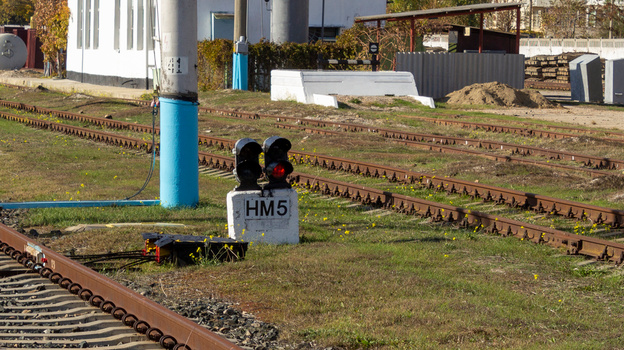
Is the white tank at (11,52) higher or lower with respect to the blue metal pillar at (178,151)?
higher

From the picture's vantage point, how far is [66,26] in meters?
55.6

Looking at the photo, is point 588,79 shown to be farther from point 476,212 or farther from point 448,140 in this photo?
point 476,212

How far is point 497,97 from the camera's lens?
32.8m

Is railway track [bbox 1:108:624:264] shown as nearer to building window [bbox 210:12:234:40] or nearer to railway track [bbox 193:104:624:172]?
railway track [bbox 193:104:624:172]

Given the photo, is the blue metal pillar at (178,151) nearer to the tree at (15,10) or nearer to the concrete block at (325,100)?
the concrete block at (325,100)

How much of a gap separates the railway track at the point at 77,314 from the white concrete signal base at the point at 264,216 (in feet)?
6.95

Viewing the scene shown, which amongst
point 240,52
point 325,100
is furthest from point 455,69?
point 240,52

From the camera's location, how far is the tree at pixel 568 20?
88188 millimetres

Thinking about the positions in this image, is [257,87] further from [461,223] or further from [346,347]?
[346,347]

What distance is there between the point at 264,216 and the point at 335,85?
2265cm

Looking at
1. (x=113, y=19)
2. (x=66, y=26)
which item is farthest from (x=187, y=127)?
(x=66, y=26)

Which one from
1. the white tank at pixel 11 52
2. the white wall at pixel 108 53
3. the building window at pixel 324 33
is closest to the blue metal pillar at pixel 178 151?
the white wall at pixel 108 53

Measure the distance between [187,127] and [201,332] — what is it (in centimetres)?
612

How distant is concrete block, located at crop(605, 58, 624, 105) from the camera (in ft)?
113
